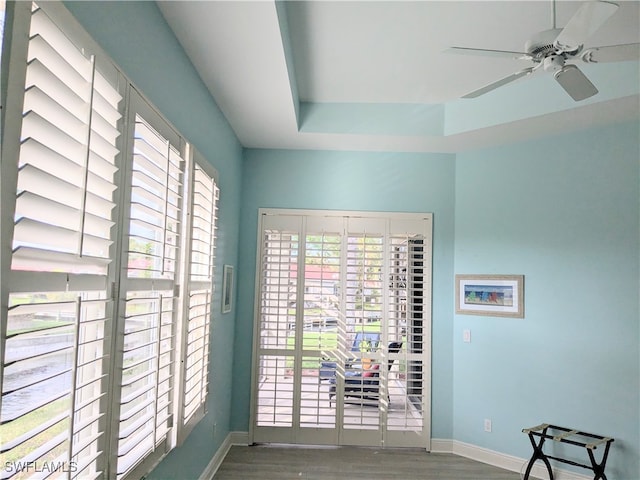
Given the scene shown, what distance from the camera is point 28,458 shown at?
1161mm

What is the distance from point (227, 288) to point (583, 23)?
3063 mm

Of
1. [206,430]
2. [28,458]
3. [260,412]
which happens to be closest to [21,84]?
[28,458]

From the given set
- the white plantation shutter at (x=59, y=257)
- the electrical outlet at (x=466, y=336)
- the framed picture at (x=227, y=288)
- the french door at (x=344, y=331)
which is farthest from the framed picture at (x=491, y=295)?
the white plantation shutter at (x=59, y=257)

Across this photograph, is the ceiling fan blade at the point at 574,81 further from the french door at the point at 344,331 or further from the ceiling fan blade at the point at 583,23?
the french door at the point at 344,331

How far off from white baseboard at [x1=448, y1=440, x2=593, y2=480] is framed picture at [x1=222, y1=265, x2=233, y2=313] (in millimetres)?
2291

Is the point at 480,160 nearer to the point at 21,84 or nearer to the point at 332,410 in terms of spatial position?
the point at 332,410

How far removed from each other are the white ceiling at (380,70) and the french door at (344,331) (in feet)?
2.93

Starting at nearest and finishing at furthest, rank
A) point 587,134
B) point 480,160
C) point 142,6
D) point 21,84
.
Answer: point 21,84 < point 142,6 < point 587,134 < point 480,160

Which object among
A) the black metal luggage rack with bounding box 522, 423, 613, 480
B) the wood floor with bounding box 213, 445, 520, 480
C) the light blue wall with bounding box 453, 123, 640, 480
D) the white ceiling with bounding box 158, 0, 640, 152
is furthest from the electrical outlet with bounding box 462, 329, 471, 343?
the white ceiling with bounding box 158, 0, 640, 152

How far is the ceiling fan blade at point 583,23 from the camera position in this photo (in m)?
1.60

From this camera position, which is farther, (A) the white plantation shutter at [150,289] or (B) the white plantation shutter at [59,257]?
(A) the white plantation shutter at [150,289]

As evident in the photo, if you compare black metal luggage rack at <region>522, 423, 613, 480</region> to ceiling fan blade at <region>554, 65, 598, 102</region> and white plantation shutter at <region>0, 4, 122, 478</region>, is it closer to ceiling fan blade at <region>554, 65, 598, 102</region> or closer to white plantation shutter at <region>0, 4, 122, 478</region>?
ceiling fan blade at <region>554, 65, 598, 102</region>

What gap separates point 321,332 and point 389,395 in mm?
868

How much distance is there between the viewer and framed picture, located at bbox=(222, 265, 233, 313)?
145 inches
